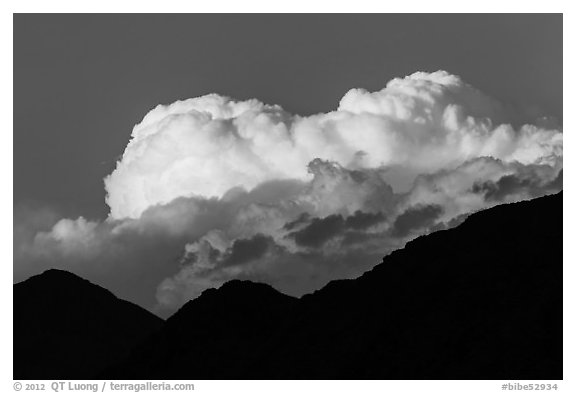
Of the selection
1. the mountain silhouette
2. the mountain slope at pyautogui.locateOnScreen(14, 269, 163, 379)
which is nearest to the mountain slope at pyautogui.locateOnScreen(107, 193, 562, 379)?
the mountain silhouette

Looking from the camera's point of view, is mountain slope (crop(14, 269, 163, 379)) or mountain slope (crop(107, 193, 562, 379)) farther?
mountain slope (crop(14, 269, 163, 379))

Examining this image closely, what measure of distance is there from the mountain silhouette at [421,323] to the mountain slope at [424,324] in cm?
15

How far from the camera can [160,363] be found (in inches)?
5251

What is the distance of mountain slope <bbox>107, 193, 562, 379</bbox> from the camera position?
10256cm

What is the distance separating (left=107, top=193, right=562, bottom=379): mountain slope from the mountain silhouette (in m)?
0.15

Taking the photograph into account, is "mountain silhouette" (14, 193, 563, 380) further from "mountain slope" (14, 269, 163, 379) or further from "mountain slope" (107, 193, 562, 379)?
"mountain slope" (14, 269, 163, 379)

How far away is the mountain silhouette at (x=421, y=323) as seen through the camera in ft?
337

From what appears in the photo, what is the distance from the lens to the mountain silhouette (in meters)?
103

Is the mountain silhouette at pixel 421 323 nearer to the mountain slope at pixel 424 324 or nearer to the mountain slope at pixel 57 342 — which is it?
the mountain slope at pixel 424 324

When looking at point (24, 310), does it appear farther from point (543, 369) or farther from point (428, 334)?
point (543, 369)

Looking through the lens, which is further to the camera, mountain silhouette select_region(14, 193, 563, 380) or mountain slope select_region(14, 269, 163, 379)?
mountain slope select_region(14, 269, 163, 379)

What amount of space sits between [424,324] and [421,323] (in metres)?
0.51
